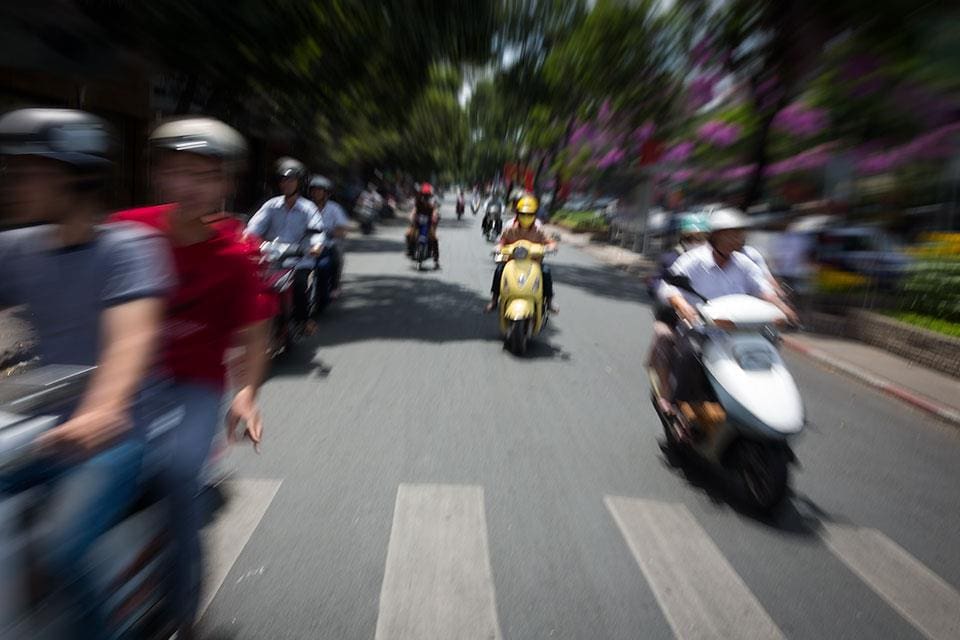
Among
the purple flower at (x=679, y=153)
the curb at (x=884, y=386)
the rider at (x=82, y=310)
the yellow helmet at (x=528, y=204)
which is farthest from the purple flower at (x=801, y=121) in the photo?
the rider at (x=82, y=310)

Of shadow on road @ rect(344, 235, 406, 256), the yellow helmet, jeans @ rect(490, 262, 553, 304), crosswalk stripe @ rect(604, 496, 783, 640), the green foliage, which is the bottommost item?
shadow on road @ rect(344, 235, 406, 256)

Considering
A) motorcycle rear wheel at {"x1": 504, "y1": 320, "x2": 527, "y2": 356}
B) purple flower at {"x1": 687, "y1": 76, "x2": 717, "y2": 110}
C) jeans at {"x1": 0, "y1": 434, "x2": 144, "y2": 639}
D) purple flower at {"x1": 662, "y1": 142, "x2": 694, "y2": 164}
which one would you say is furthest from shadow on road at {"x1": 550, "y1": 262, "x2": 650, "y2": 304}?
jeans at {"x1": 0, "y1": 434, "x2": 144, "y2": 639}

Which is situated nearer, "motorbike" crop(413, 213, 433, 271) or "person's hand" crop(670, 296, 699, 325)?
"person's hand" crop(670, 296, 699, 325)

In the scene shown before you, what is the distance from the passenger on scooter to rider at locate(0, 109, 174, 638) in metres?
3.27

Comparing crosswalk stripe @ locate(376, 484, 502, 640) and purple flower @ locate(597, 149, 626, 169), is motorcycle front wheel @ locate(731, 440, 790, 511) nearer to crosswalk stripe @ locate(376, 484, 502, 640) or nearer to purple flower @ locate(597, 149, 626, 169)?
crosswalk stripe @ locate(376, 484, 502, 640)

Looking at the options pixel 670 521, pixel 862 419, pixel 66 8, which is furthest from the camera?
pixel 66 8

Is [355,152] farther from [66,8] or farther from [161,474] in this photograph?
[161,474]

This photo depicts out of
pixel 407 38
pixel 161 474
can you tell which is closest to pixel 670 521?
pixel 161 474

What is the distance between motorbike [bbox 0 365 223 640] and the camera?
1596mm

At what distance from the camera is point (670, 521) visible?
12.9 feet

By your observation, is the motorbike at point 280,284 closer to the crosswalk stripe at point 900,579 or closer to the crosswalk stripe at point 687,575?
the crosswalk stripe at point 687,575

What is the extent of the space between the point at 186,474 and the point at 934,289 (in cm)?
1082

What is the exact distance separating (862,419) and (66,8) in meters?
8.47

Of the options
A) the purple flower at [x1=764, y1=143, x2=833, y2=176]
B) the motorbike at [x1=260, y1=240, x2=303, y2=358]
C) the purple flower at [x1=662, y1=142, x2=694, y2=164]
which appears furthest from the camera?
the purple flower at [x1=662, y1=142, x2=694, y2=164]
